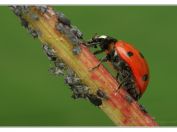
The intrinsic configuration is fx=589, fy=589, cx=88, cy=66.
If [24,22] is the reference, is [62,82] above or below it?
below

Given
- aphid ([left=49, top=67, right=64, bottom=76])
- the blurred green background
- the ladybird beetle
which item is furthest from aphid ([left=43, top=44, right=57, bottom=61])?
the blurred green background

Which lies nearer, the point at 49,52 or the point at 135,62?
the point at 49,52

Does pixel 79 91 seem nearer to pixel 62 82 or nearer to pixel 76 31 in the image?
pixel 76 31

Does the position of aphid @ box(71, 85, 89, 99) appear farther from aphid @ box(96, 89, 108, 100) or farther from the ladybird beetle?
the ladybird beetle

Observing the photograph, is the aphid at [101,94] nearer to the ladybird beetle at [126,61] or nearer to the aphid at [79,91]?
the aphid at [79,91]

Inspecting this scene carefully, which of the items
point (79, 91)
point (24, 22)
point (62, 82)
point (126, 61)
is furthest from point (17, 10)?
point (62, 82)

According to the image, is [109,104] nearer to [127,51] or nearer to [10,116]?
[127,51]
